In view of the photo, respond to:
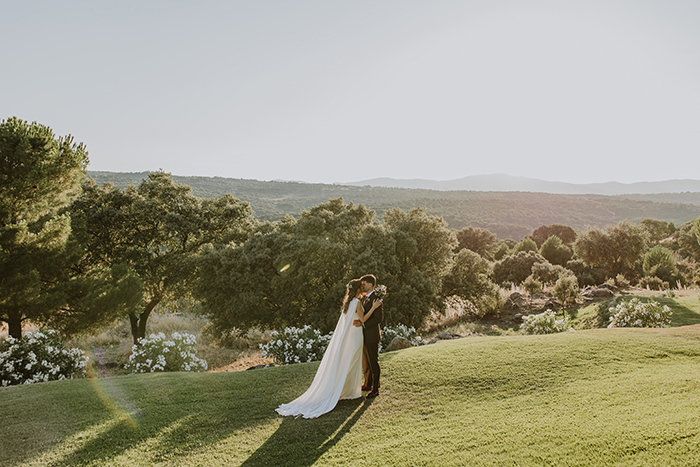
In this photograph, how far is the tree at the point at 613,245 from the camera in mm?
28297

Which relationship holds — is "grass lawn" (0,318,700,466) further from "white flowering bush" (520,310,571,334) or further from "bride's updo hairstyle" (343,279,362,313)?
"white flowering bush" (520,310,571,334)

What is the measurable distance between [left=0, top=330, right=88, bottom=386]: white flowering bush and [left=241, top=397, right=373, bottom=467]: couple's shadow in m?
8.83

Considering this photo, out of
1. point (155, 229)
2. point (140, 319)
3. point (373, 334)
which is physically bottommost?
point (140, 319)

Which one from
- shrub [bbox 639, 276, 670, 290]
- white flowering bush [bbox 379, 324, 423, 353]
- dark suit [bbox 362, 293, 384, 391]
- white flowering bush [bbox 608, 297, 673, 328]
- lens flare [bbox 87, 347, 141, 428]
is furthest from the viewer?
shrub [bbox 639, 276, 670, 290]

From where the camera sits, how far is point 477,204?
96.8m

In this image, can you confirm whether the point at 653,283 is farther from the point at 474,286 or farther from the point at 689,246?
the point at 689,246

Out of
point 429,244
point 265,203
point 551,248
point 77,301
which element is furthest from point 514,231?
point 77,301

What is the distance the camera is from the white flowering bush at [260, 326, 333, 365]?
12.9 metres

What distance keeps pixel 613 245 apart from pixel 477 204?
6954 cm

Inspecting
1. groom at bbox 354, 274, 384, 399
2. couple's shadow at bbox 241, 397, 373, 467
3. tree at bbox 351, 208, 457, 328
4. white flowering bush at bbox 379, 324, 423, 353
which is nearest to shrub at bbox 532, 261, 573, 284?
tree at bbox 351, 208, 457, 328

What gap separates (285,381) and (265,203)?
80753 mm

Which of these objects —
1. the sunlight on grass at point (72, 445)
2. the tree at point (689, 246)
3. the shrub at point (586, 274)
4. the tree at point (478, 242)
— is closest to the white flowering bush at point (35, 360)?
the sunlight on grass at point (72, 445)

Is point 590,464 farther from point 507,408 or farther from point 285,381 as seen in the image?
point 285,381

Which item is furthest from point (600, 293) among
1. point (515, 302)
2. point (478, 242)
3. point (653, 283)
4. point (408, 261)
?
point (478, 242)
